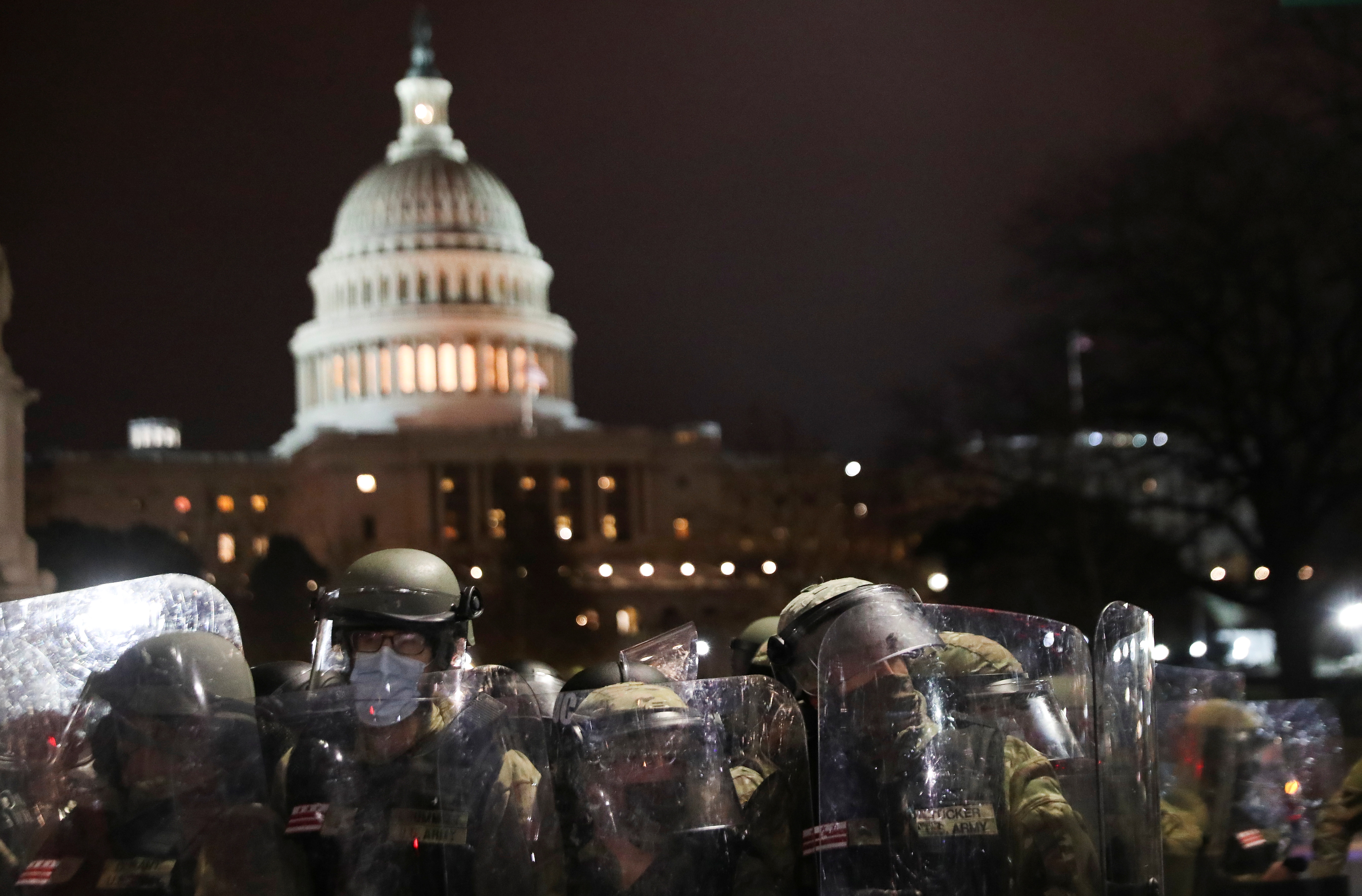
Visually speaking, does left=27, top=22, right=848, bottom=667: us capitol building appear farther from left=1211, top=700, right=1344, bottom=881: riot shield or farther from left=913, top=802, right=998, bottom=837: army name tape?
left=913, top=802, right=998, bottom=837: army name tape

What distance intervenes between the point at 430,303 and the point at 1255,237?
73.6m

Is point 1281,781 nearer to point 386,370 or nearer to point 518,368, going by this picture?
point 386,370

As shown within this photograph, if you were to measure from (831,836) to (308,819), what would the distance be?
1.46m

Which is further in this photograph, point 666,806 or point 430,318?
point 430,318

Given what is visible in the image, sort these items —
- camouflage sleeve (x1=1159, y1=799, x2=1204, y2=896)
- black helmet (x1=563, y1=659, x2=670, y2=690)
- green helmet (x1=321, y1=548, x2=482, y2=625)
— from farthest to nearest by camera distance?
camouflage sleeve (x1=1159, y1=799, x2=1204, y2=896), black helmet (x1=563, y1=659, x2=670, y2=690), green helmet (x1=321, y1=548, x2=482, y2=625)

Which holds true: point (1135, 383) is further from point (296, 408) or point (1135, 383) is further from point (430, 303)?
point (296, 408)

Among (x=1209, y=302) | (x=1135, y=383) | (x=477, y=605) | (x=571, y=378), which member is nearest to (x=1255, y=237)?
(x=1209, y=302)

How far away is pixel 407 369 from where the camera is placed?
9288 centimetres

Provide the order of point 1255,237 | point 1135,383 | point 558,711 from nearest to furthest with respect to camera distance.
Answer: point 558,711, point 1255,237, point 1135,383

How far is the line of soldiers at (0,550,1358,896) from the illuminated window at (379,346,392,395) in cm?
8865

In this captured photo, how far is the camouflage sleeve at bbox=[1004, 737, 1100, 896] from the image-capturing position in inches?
193

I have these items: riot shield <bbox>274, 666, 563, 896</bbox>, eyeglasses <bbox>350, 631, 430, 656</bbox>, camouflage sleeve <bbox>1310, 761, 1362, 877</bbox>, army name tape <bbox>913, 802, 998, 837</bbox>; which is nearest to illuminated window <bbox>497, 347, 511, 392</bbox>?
camouflage sleeve <bbox>1310, 761, 1362, 877</bbox>

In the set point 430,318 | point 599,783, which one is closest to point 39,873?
point 599,783

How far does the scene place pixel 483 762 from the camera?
192 inches
